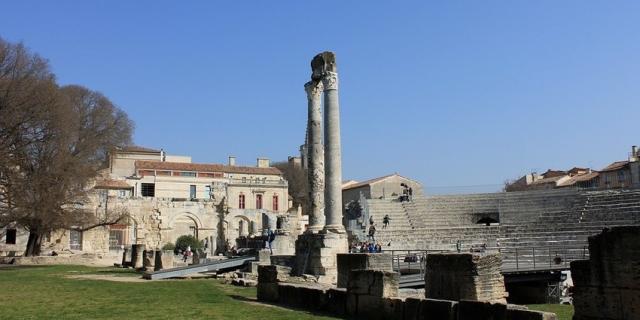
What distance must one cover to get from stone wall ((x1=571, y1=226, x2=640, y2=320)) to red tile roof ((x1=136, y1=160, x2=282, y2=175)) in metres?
57.2

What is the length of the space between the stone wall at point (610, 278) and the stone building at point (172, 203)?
1250 inches

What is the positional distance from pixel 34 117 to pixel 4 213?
464 centimetres

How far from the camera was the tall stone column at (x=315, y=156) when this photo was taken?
20.9m

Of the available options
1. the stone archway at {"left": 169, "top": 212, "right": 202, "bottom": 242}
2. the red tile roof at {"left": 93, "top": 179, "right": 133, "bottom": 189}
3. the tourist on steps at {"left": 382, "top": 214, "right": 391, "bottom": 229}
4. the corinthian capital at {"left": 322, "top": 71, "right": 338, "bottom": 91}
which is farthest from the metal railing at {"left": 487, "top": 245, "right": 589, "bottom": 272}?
the red tile roof at {"left": 93, "top": 179, "right": 133, "bottom": 189}

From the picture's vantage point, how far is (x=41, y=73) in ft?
98.9

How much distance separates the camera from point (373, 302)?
33.5ft

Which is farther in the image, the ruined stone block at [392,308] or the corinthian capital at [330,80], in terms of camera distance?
the corinthian capital at [330,80]

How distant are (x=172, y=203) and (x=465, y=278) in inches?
1855

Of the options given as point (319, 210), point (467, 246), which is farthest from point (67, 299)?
point (467, 246)

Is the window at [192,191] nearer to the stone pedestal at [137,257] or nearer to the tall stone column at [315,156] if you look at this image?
the stone pedestal at [137,257]

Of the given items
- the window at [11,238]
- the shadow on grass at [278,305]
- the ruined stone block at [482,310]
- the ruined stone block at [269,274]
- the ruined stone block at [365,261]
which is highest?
the window at [11,238]

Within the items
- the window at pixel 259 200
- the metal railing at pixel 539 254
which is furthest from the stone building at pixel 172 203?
the metal railing at pixel 539 254

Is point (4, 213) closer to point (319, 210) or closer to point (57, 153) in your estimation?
point (57, 153)

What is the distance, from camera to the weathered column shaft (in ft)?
65.3
